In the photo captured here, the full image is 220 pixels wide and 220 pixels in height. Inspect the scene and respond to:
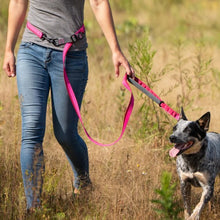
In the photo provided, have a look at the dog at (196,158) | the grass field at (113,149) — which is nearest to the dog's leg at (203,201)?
the dog at (196,158)

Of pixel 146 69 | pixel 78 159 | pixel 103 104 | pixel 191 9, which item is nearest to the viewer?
pixel 78 159

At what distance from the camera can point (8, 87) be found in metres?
6.20

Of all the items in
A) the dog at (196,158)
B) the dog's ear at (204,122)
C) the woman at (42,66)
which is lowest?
the dog at (196,158)

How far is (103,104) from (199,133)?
214 centimetres

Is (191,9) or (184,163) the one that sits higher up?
(191,9)

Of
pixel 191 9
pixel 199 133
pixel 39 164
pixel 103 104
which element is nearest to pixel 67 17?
pixel 39 164

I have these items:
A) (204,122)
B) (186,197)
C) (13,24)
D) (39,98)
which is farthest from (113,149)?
(13,24)

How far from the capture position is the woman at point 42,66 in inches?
138

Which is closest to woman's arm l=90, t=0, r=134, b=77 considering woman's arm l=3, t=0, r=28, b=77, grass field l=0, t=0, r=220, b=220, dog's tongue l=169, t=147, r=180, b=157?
woman's arm l=3, t=0, r=28, b=77

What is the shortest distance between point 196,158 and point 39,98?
A: 54.6 inches

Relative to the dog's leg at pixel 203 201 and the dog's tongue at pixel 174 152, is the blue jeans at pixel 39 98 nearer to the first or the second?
the dog's tongue at pixel 174 152

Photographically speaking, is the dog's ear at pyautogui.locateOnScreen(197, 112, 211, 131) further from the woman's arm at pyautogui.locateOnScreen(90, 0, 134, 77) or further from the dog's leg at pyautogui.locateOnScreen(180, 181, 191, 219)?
the woman's arm at pyautogui.locateOnScreen(90, 0, 134, 77)

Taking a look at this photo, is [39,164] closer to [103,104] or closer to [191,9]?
[103,104]

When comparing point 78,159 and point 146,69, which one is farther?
point 146,69
